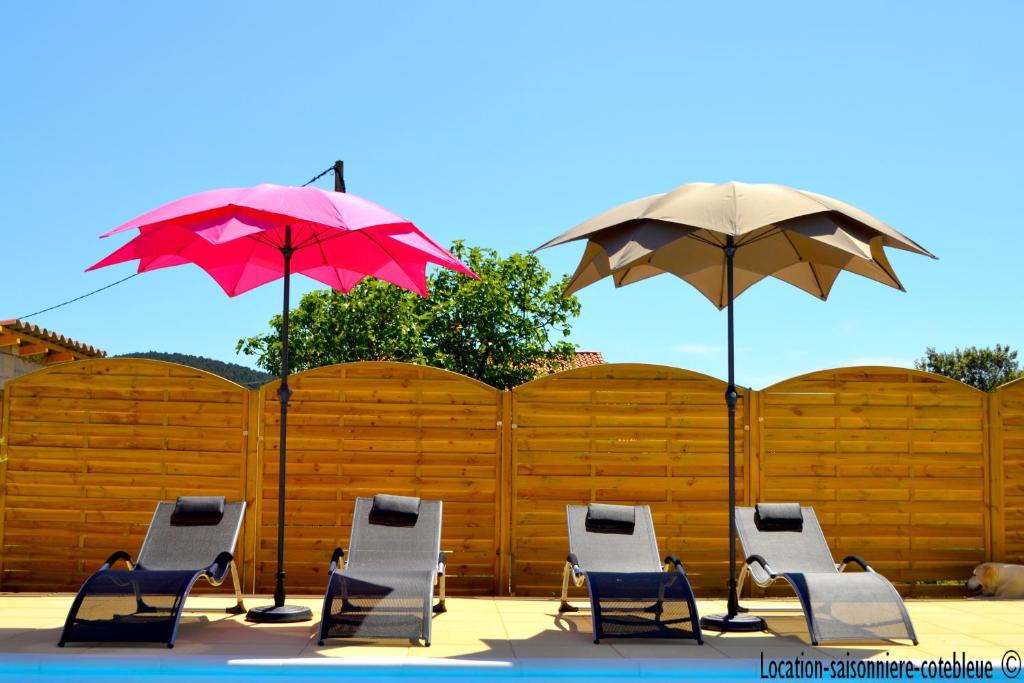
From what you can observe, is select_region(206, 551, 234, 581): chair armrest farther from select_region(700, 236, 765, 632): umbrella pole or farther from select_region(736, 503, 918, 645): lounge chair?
select_region(736, 503, 918, 645): lounge chair

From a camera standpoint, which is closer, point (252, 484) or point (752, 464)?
point (252, 484)

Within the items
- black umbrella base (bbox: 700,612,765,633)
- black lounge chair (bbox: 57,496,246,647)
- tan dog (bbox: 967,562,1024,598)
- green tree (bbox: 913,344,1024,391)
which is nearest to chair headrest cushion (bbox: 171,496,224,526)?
black lounge chair (bbox: 57,496,246,647)

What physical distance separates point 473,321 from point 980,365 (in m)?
26.4

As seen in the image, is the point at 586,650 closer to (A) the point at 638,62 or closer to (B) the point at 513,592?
(B) the point at 513,592

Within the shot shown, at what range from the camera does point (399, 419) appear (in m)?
9.90

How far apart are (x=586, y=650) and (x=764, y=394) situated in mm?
4166

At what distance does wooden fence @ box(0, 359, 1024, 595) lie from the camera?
9844 mm

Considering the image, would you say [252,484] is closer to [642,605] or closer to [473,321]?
[642,605]

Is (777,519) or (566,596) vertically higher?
(777,519)

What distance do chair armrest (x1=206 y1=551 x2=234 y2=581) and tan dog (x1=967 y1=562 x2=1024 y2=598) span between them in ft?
23.9

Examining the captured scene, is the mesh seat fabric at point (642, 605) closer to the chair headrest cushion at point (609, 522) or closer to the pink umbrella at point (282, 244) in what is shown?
the chair headrest cushion at point (609, 522)

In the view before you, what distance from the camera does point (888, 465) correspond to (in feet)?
33.5

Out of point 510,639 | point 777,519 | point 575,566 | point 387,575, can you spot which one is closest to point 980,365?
point 777,519

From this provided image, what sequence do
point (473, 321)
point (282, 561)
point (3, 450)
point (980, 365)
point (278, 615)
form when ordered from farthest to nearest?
1. point (980, 365)
2. point (473, 321)
3. point (3, 450)
4. point (282, 561)
5. point (278, 615)
